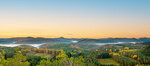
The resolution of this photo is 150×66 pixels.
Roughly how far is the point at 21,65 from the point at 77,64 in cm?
4368

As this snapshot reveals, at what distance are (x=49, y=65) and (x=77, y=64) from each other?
22867 mm

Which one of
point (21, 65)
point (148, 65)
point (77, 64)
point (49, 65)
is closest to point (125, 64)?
point (148, 65)

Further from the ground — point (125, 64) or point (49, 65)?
point (49, 65)

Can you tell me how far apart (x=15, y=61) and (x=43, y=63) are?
21773mm

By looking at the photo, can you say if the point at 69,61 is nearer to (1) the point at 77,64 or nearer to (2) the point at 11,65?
(1) the point at 77,64

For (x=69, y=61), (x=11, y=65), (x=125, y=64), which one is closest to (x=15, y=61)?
(x=11, y=65)

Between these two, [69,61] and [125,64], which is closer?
[69,61]

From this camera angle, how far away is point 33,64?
5423 inches

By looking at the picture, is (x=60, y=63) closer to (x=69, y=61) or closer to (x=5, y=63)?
(x=69, y=61)

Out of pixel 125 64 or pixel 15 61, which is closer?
pixel 15 61

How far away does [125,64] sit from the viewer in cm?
18825

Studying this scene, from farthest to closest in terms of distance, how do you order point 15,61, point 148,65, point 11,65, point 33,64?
point 148,65, point 33,64, point 15,61, point 11,65

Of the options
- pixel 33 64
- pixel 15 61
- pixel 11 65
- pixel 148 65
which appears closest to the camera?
Result: pixel 11 65

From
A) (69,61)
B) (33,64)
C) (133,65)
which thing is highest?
(69,61)
